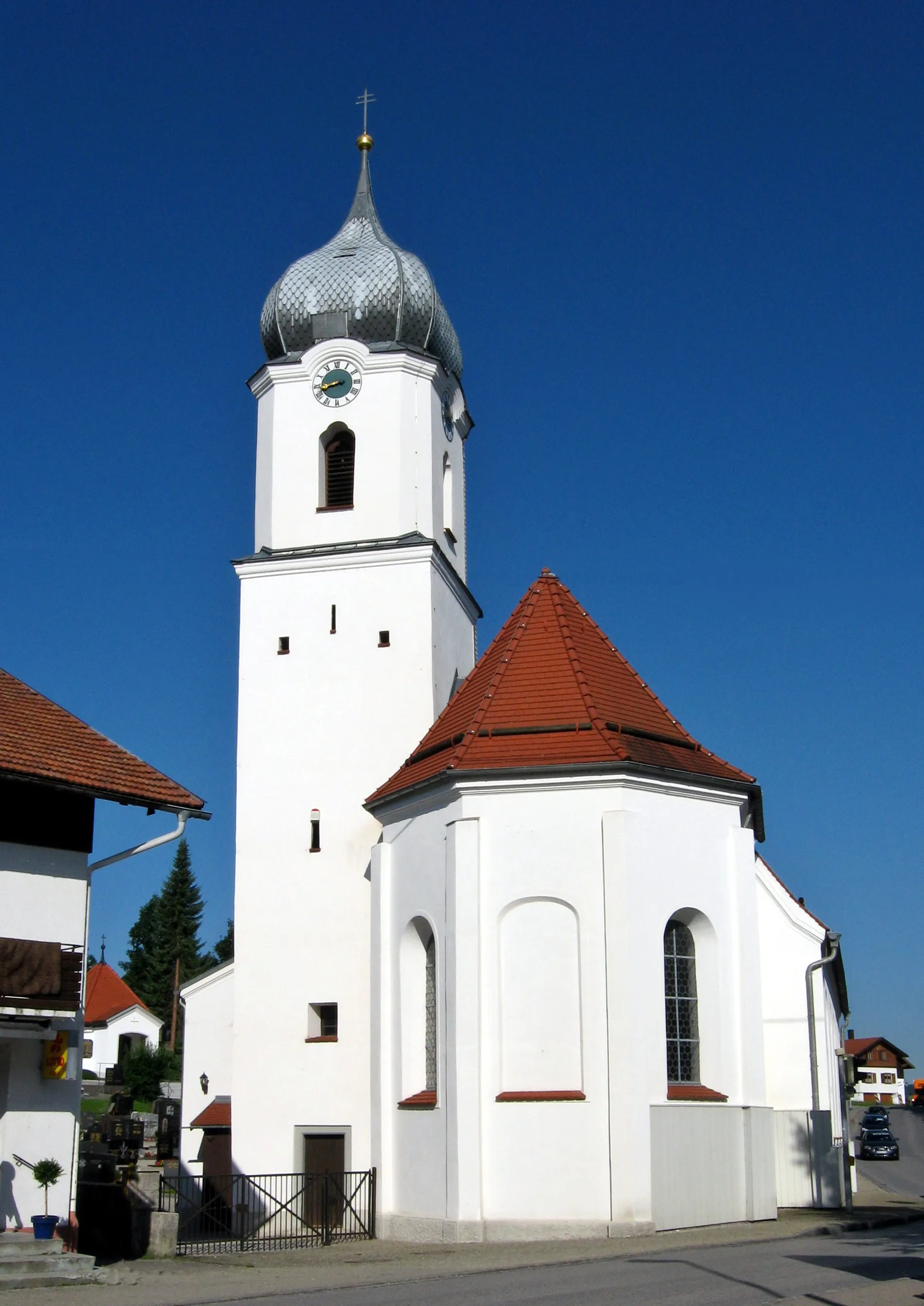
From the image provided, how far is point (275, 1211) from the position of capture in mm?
22828

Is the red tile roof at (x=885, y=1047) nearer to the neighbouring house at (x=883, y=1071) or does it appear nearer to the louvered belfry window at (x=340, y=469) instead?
the neighbouring house at (x=883, y=1071)

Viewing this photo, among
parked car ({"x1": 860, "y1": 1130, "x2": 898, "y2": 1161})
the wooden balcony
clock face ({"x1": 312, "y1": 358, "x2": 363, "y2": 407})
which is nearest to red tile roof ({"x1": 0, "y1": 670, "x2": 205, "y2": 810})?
the wooden balcony

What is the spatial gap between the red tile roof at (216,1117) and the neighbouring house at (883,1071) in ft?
361

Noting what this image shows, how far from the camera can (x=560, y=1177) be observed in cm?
1889

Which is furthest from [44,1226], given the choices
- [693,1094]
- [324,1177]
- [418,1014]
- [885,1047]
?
[885,1047]

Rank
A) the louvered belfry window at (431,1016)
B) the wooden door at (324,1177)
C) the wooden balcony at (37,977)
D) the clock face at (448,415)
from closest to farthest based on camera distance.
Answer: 1. the wooden balcony at (37,977)
2. the louvered belfry window at (431,1016)
3. the wooden door at (324,1177)
4. the clock face at (448,415)

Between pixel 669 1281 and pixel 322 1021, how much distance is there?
11.3 meters

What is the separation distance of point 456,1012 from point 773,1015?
21.3 ft

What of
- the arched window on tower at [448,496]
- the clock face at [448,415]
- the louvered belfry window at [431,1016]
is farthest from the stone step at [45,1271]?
the clock face at [448,415]

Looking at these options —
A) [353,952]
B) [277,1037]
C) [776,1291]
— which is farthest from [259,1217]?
[776,1291]

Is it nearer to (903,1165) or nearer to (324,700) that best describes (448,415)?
(324,700)

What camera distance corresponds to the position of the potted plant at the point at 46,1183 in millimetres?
15328

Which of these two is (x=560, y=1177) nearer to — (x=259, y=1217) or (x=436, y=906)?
(x=436, y=906)

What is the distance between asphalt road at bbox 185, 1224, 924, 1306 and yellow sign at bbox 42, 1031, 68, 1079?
380cm
